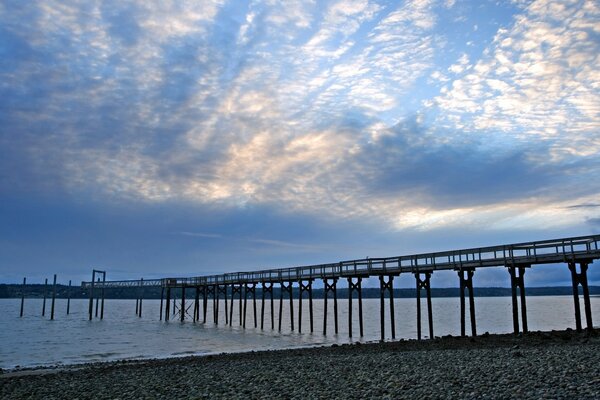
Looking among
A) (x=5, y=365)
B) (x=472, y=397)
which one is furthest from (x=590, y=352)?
(x=5, y=365)

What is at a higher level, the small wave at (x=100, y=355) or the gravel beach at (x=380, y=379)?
the gravel beach at (x=380, y=379)

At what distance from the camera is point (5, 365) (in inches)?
1191

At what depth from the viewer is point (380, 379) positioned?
13992mm

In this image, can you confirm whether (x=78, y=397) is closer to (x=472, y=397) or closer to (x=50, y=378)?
(x=50, y=378)

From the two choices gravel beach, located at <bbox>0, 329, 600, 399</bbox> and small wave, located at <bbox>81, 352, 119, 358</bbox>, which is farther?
small wave, located at <bbox>81, 352, 119, 358</bbox>

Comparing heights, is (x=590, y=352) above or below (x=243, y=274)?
below

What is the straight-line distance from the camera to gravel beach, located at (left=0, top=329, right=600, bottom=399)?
1145 cm

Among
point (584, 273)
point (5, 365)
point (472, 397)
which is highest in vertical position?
point (584, 273)

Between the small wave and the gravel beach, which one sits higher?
the gravel beach

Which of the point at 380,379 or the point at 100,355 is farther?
the point at 100,355

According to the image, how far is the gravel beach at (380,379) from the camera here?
11453 millimetres

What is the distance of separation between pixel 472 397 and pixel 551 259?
1479cm

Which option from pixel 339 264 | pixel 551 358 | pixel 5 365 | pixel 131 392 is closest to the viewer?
pixel 551 358

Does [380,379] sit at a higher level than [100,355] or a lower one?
higher
